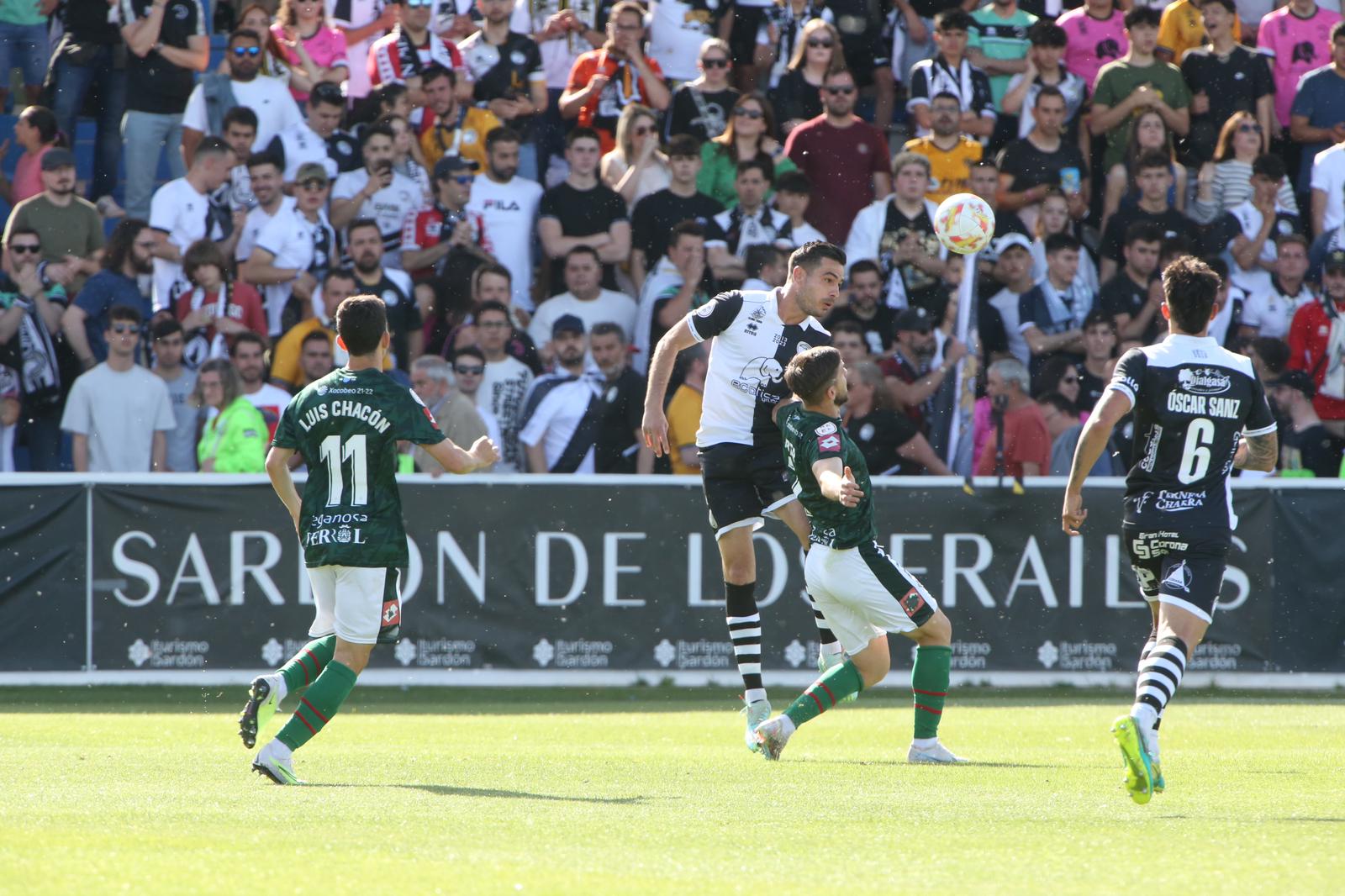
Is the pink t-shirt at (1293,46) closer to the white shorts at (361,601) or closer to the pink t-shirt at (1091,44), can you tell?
the pink t-shirt at (1091,44)

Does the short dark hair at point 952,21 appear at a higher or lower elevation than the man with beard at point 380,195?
higher

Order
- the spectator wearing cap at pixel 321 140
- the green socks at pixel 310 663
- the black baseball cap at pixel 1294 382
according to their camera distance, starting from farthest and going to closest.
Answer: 1. the spectator wearing cap at pixel 321 140
2. the black baseball cap at pixel 1294 382
3. the green socks at pixel 310 663

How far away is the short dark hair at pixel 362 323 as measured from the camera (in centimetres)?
740

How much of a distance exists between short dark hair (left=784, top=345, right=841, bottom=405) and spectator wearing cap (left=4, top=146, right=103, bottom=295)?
881 centimetres

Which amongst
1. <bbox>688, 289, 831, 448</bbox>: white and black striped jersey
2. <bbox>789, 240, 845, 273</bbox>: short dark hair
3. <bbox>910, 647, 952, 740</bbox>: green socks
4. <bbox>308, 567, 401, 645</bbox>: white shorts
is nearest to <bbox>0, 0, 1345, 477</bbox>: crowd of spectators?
<bbox>688, 289, 831, 448</bbox>: white and black striped jersey

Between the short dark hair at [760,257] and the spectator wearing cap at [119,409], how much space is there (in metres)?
4.82

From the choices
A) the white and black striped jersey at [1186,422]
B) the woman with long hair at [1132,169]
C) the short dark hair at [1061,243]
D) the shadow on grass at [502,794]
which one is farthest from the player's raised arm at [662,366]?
the woman with long hair at [1132,169]

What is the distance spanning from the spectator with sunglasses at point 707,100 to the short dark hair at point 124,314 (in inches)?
201

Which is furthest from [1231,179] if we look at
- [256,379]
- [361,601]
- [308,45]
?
[361,601]

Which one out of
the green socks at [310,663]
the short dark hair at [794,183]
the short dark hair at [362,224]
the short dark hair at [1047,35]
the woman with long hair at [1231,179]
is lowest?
the green socks at [310,663]

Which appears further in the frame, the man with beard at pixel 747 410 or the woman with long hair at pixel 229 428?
the woman with long hair at pixel 229 428

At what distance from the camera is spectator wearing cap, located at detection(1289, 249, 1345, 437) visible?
1477 cm

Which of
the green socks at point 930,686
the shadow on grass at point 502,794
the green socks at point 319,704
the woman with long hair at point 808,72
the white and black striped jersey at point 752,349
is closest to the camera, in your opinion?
the shadow on grass at point 502,794

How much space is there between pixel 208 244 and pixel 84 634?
346 cm
